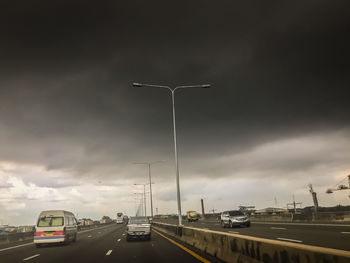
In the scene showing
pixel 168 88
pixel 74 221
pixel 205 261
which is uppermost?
pixel 168 88

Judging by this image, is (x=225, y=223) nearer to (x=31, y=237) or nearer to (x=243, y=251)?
(x=31, y=237)

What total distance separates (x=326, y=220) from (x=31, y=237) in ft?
94.6

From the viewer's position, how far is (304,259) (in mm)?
5102

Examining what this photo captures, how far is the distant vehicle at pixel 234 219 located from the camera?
103 feet

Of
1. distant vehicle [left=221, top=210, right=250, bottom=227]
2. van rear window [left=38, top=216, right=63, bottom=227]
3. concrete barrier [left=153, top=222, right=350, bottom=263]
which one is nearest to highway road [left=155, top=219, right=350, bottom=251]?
concrete barrier [left=153, top=222, right=350, bottom=263]

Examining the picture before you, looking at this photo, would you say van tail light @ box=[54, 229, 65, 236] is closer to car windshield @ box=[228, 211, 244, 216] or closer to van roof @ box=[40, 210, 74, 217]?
van roof @ box=[40, 210, 74, 217]

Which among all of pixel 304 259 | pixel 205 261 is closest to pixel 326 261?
pixel 304 259

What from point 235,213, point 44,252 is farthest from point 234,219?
point 44,252

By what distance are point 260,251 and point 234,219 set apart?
25708 millimetres

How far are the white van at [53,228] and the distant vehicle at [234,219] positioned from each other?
627 inches

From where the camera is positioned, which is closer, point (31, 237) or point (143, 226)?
point (143, 226)

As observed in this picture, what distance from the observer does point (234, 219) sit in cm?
3167

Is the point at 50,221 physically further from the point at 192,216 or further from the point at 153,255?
the point at 192,216

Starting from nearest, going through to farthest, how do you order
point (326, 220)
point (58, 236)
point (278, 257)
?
point (278, 257)
point (58, 236)
point (326, 220)
